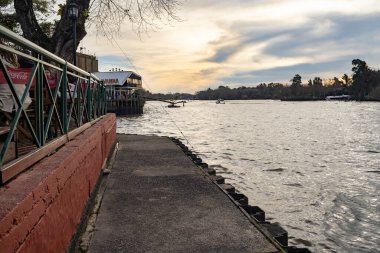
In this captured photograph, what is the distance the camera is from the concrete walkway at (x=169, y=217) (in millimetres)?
4895

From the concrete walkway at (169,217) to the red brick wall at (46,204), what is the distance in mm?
677

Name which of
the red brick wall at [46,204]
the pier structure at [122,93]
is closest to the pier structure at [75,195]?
the red brick wall at [46,204]

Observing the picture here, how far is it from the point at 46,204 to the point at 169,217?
296 centimetres

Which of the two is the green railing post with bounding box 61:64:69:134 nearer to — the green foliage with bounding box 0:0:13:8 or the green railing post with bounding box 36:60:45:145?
the green railing post with bounding box 36:60:45:145

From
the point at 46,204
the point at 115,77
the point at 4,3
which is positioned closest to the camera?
the point at 46,204

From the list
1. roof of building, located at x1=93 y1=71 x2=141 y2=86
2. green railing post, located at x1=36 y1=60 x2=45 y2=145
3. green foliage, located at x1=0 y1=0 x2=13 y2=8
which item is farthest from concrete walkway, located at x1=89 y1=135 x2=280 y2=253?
roof of building, located at x1=93 y1=71 x2=141 y2=86

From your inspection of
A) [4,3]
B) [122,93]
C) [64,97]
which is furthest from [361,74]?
[64,97]

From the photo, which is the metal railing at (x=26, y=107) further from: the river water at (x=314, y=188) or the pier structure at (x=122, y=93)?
the pier structure at (x=122, y=93)

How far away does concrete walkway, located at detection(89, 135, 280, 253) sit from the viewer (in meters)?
4.89

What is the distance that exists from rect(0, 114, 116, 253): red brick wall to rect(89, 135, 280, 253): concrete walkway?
26.7 inches

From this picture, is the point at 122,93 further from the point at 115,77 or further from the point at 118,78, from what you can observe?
the point at 115,77

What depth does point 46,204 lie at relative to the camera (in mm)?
3244

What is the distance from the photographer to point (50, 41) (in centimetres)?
1163

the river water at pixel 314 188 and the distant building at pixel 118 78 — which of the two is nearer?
the river water at pixel 314 188
